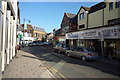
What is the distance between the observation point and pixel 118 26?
1154 cm

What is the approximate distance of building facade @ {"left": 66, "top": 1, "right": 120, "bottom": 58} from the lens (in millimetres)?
12781

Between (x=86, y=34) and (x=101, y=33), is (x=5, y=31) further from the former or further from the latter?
(x=86, y=34)

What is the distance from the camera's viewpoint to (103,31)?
13.5 meters

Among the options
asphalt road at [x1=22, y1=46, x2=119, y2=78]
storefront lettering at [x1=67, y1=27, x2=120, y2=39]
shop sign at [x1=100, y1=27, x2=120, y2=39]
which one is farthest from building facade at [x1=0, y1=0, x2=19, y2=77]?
shop sign at [x1=100, y1=27, x2=120, y2=39]

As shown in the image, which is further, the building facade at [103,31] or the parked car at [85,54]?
the building facade at [103,31]

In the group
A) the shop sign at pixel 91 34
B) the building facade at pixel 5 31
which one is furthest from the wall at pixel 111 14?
the building facade at pixel 5 31

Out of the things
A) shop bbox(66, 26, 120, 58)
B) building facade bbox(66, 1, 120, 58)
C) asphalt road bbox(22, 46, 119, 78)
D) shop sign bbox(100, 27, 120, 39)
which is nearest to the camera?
asphalt road bbox(22, 46, 119, 78)

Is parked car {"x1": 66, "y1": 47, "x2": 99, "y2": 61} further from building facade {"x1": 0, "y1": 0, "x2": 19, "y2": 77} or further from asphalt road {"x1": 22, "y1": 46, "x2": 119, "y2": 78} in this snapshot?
building facade {"x1": 0, "y1": 0, "x2": 19, "y2": 77}

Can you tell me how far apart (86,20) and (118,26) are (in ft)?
36.9

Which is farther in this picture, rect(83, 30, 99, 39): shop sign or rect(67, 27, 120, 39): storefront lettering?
rect(83, 30, 99, 39): shop sign

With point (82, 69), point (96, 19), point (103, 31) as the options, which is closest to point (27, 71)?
point (82, 69)

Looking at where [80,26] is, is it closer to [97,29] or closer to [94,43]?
[94,43]

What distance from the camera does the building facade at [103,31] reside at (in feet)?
41.9

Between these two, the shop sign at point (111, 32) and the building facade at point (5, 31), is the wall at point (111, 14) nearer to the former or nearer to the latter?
the shop sign at point (111, 32)
